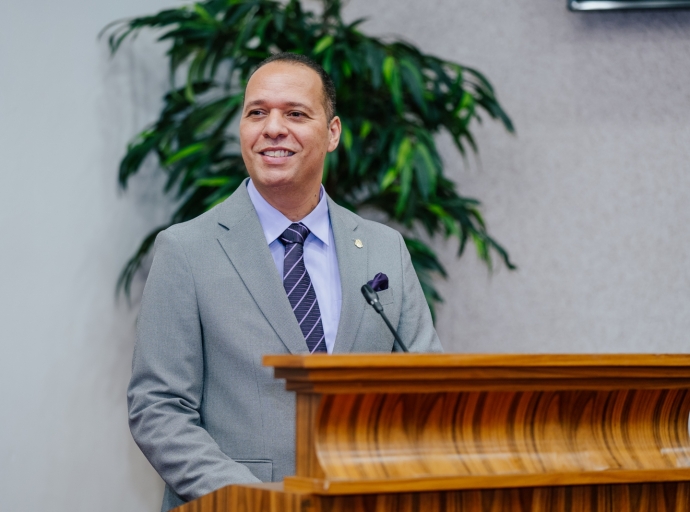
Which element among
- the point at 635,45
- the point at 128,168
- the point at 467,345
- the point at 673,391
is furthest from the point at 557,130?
the point at 673,391

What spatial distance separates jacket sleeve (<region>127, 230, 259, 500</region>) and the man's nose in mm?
279

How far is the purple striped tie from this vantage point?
64.7 inches

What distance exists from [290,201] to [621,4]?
2148 millimetres

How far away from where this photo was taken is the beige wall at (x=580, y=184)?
3.45m

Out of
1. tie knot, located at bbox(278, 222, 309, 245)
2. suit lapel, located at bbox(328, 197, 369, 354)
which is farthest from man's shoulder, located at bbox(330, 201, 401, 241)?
tie knot, located at bbox(278, 222, 309, 245)

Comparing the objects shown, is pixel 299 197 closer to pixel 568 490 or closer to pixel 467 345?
pixel 568 490

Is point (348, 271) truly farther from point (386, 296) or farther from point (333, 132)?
point (333, 132)

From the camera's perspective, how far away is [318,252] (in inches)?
70.5

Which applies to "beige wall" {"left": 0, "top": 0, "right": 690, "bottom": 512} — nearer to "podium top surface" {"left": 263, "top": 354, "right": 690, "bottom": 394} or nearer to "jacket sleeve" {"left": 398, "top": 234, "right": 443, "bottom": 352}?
"jacket sleeve" {"left": 398, "top": 234, "right": 443, "bottom": 352}

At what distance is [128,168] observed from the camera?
2982 millimetres

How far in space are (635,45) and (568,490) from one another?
2.72m

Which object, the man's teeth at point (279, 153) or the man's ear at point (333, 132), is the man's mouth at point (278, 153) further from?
the man's ear at point (333, 132)

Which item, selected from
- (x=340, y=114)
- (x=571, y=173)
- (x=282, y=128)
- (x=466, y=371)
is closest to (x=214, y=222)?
(x=282, y=128)

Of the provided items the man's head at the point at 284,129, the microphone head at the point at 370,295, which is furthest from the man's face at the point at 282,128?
the microphone head at the point at 370,295
